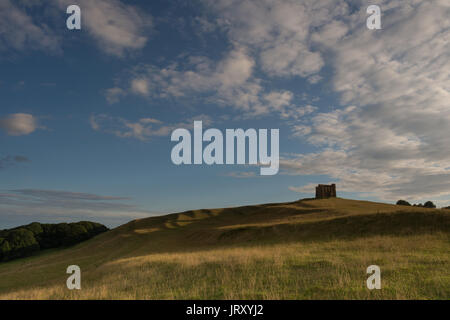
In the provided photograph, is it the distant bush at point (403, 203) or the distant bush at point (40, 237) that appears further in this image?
the distant bush at point (403, 203)

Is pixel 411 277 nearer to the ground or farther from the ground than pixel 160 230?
farther from the ground

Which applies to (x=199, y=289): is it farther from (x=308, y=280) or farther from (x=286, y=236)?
(x=286, y=236)

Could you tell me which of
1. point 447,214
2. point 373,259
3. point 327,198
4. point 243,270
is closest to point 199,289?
point 243,270

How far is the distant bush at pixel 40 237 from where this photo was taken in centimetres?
7931

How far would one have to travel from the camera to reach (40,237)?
87812 millimetres

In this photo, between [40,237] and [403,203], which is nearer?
[40,237]

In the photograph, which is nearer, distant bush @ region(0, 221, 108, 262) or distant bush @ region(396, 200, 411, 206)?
distant bush @ region(0, 221, 108, 262)

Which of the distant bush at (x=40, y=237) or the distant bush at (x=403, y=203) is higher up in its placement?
the distant bush at (x=403, y=203)

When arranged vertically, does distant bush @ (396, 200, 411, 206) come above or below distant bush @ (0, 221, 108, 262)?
above

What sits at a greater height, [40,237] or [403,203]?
[403,203]

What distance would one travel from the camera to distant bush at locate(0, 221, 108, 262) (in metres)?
79.3
